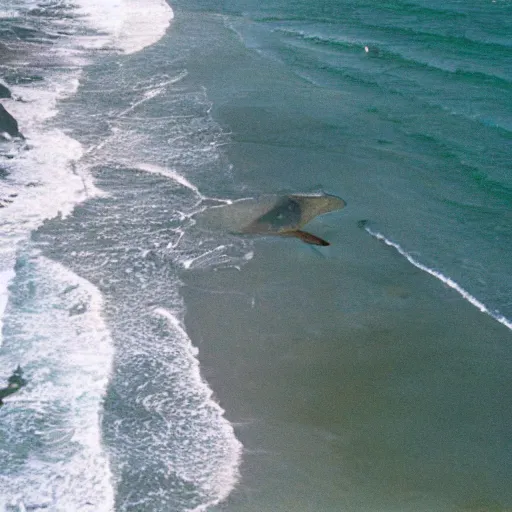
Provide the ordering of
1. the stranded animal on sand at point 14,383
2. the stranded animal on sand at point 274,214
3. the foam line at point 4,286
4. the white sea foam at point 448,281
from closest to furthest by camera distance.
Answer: the stranded animal on sand at point 14,383
the foam line at point 4,286
the white sea foam at point 448,281
the stranded animal on sand at point 274,214

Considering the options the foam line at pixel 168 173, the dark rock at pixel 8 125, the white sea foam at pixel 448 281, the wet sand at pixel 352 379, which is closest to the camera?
the wet sand at pixel 352 379

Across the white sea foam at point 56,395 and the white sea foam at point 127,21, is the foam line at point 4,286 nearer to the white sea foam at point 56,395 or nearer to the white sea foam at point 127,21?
the white sea foam at point 56,395

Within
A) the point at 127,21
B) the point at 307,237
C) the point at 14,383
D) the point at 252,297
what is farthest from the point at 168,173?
the point at 127,21

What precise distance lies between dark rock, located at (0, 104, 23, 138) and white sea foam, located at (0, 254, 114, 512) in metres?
4.30

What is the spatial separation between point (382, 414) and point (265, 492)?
144 centimetres

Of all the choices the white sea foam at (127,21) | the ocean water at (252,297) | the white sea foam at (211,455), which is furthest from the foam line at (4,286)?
the white sea foam at (127,21)

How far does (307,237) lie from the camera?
10102mm

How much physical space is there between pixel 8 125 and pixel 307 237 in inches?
222

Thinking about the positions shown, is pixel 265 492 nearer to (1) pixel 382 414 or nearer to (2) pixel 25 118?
(1) pixel 382 414

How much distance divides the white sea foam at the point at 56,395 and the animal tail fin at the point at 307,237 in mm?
2696

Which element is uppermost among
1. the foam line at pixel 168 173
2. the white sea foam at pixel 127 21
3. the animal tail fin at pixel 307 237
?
the animal tail fin at pixel 307 237

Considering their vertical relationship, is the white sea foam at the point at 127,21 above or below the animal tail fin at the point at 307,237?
below

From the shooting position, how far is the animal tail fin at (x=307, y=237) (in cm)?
999

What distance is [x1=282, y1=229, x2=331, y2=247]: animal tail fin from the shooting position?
9.99m
